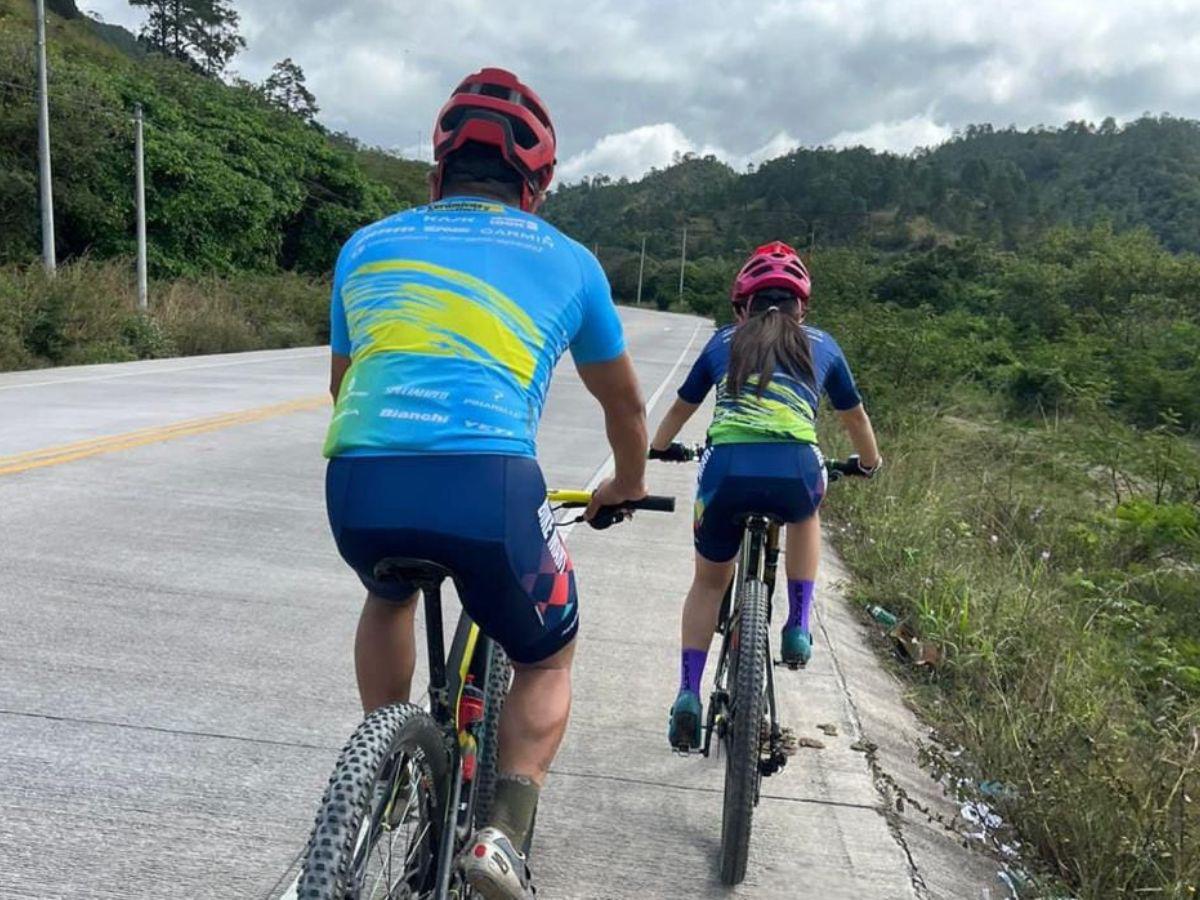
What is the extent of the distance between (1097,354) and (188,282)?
86.8 ft

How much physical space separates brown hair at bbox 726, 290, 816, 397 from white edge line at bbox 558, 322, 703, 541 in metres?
0.74

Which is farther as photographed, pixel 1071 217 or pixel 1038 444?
pixel 1071 217

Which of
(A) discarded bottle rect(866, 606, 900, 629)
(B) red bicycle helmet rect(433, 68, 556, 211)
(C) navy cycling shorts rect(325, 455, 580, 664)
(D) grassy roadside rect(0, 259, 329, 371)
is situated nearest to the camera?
(C) navy cycling shorts rect(325, 455, 580, 664)

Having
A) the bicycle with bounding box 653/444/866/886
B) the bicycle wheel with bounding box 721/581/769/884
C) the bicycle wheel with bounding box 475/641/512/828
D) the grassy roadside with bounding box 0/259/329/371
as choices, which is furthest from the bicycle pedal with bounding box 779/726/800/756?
the grassy roadside with bounding box 0/259/329/371

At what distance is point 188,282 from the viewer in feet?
109

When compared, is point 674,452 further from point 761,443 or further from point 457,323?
point 457,323

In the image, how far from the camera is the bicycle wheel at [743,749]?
3219 millimetres

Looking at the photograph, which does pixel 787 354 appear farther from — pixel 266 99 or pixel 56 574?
pixel 266 99

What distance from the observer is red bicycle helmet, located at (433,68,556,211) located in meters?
2.38

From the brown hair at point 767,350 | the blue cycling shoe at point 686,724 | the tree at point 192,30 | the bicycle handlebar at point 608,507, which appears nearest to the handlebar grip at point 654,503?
the bicycle handlebar at point 608,507

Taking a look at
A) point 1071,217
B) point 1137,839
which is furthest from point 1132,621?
point 1071,217

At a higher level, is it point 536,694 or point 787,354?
point 787,354

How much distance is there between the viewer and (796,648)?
153 inches

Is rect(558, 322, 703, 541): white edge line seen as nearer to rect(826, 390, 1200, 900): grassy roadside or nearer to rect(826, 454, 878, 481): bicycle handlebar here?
rect(826, 454, 878, 481): bicycle handlebar
